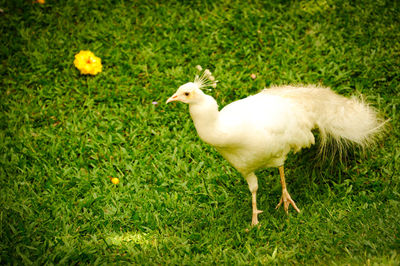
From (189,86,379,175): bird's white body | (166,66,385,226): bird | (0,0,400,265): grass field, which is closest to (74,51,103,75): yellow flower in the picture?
(0,0,400,265): grass field

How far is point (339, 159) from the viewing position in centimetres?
405

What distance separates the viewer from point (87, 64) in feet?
16.5

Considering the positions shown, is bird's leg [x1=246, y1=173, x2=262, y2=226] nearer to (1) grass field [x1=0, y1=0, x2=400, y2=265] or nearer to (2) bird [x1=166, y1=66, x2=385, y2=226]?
(2) bird [x1=166, y1=66, x2=385, y2=226]

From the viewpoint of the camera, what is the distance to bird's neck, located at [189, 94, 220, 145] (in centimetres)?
279

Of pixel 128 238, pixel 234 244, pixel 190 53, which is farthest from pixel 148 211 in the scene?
pixel 190 53

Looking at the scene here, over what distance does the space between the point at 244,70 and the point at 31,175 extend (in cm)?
299

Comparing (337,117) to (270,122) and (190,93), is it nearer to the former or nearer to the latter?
(270,122)

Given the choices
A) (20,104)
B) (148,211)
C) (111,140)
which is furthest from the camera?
(20,104)

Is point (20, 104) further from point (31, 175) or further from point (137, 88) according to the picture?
point (137, 88)

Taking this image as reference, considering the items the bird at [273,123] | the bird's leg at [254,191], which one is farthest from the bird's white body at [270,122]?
the bird's leg at [254,191]

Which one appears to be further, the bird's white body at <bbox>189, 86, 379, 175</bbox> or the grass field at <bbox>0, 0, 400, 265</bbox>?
the grass field at <bbox>0, 0, 400, 265</bbox>

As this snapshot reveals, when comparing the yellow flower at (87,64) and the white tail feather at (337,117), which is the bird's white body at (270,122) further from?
the yellow flower at (87,64)

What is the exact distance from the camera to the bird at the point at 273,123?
2.88 m

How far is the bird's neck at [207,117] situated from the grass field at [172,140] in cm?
108
